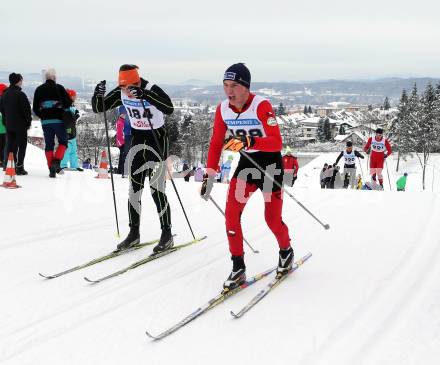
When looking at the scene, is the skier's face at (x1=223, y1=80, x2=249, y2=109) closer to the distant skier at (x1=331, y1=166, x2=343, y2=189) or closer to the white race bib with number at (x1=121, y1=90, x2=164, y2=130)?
the white race bib with number at (x1=121, y1=90, x2=164, y2=130)

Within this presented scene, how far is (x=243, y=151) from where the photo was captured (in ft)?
12.9

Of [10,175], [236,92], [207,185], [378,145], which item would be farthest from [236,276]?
[378,145]

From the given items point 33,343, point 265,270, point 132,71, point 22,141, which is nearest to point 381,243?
point 265,270

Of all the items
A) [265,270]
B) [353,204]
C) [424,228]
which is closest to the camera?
[265,270]

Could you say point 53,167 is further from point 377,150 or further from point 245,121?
point 377,150

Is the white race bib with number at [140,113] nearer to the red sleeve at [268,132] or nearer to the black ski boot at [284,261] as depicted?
the red sleeve at [268,132]

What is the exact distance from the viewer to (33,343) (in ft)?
9.70

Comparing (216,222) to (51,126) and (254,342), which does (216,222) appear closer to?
(254,342)

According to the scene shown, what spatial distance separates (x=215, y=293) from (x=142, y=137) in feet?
6.60

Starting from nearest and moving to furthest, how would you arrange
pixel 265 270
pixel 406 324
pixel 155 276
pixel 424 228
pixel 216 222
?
pixel 406 324 → pixel 155 276 → pixel 265 270 → pixel 424 228 → pixel 216 222

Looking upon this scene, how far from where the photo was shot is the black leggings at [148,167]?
4895 millimetres

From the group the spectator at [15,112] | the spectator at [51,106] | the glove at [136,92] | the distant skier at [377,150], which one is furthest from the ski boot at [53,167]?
the distant skier at [377,150]

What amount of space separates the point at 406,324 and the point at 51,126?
759 centimetres

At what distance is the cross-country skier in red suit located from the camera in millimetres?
3787
